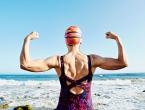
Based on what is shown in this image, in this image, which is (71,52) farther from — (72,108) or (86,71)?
(72,108)

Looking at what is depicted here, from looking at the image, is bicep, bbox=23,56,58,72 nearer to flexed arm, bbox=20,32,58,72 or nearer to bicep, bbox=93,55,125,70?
flexed arm, bbox=20,32,58,72

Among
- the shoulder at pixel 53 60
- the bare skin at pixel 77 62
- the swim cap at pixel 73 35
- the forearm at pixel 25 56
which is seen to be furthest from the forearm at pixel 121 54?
the forearm at pixel 25 56

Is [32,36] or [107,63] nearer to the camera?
[32,36]

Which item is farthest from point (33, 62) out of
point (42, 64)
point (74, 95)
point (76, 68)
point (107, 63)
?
point (107, 63)

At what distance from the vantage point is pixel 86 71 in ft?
13.6

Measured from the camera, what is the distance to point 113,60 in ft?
13.5

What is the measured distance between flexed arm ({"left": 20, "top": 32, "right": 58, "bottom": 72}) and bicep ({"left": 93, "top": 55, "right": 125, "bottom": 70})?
47 centimetres

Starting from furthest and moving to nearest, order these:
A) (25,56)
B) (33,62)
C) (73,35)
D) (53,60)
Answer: (73,35) < (53,60) < (33,62) < (25,56)

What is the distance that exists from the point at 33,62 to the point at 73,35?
0.63 meters

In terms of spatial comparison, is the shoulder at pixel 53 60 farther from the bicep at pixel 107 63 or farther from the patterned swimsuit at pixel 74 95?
the bicep at pixel 107 63

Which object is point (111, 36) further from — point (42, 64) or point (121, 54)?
point (42, 64)

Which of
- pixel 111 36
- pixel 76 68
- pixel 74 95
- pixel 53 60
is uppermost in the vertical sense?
pixel 111 36

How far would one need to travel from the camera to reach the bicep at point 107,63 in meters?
4.07

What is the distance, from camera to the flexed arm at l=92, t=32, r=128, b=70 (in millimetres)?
4004
